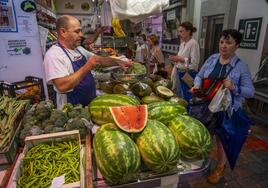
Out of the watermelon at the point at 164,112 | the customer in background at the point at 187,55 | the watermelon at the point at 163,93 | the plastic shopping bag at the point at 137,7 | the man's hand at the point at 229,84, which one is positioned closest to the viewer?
the watermelon at the point at 164,112

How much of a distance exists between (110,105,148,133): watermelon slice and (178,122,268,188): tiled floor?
1.65m

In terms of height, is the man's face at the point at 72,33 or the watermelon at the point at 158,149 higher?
the man's face at the point at 72,33

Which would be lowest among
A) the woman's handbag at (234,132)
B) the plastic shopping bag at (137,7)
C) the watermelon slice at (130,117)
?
the woman's handbag at (234,132)

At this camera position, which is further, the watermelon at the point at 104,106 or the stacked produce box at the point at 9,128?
the watermelon at the point at 104,106

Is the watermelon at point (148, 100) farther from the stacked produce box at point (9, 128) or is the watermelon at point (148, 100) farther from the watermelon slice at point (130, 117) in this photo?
the stacked produce box at point (9, 128)

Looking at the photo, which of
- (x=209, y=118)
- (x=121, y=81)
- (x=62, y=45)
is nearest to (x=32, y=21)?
(x=62, y=45)

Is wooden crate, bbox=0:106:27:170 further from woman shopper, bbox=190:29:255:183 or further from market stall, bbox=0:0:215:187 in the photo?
woman shopper, bbox=190:29:255:183

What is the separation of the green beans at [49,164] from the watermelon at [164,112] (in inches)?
21.6

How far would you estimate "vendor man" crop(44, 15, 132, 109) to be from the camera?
1.83 m

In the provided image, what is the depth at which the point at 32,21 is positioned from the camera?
297cm

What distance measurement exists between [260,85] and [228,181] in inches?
92.9

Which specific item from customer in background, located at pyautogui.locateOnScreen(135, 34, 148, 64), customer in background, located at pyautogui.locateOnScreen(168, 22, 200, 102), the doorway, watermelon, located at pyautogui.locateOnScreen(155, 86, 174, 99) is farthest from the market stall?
the doorway

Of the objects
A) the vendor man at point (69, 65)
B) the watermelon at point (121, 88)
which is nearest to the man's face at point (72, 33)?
the vendor man at point (69, 65)

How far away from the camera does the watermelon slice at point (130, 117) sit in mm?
1186
